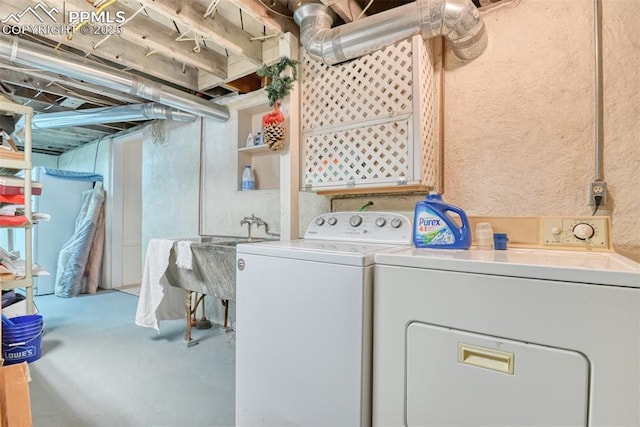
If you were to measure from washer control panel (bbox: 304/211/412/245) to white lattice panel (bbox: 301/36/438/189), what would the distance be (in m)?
0.19

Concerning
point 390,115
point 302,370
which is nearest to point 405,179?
point 390,115

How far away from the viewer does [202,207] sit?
3.39 meters

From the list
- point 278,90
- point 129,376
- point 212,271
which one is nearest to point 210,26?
point 278,90

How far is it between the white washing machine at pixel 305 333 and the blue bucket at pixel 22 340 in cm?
204

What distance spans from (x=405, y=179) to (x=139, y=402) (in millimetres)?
2017

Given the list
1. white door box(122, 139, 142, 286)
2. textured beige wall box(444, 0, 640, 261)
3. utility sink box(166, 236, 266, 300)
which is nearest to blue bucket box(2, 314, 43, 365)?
utility sink box(166, 236, 266, 300)

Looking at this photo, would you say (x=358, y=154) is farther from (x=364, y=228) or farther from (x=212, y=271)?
(x=212, y=271)

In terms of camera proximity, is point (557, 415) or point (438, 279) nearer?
point (557, 415)

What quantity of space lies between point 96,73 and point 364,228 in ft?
7.51

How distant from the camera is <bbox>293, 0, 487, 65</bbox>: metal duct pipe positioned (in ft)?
4.84

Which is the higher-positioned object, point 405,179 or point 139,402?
point 405,179

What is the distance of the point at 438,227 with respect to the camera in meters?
1.37

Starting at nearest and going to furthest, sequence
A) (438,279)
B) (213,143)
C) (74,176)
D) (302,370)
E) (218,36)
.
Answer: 1. (438,279)
2. (302,370)
3. (218,36)
4. (213,143)
5. (74,176)

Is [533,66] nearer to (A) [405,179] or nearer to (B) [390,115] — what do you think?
(B) [390,115]
